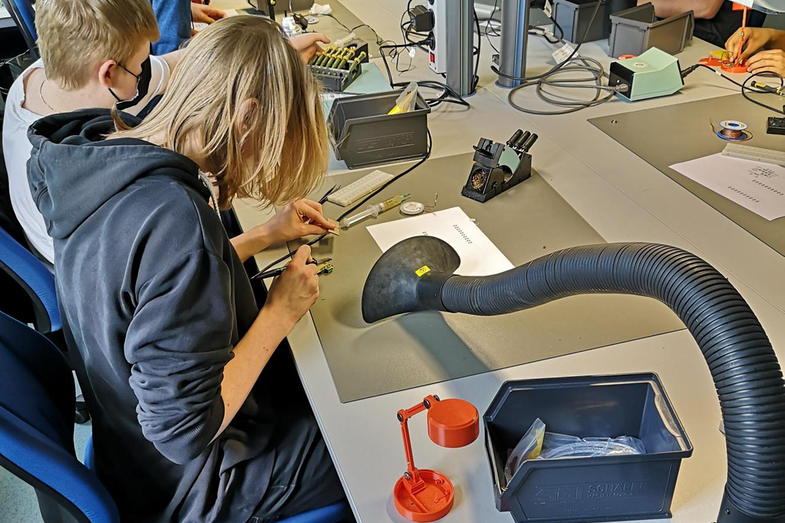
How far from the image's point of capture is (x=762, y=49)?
2113mm

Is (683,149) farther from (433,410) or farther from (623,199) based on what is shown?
(433,410)

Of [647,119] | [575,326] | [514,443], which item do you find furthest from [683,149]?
[514,443]

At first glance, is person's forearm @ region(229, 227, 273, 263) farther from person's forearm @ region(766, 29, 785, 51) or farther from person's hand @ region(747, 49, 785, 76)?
person's forearm @ region(766, 29, 785, 51)

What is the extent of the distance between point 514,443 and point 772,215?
85 cm

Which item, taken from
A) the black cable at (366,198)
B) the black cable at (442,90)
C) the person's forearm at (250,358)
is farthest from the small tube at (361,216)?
the black cable at (442,90)

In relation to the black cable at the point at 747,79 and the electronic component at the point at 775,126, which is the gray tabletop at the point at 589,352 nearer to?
the black cable at the point at 747,79

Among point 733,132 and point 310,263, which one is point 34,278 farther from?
point 733,132

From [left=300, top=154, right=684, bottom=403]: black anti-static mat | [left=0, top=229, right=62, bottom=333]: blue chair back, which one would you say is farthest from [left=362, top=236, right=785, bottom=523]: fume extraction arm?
[left=0, top=229, right=62, bottom=333]: blue chair back

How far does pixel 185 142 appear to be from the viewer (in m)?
1.04

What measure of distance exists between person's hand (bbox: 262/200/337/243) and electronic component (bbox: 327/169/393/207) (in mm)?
Answer: 133

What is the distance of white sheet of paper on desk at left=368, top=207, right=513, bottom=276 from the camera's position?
128 cm

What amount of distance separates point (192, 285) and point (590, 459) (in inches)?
20.7

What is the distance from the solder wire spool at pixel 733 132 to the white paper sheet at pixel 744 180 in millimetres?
104

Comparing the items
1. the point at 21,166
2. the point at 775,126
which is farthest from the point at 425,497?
the point at 775,126
